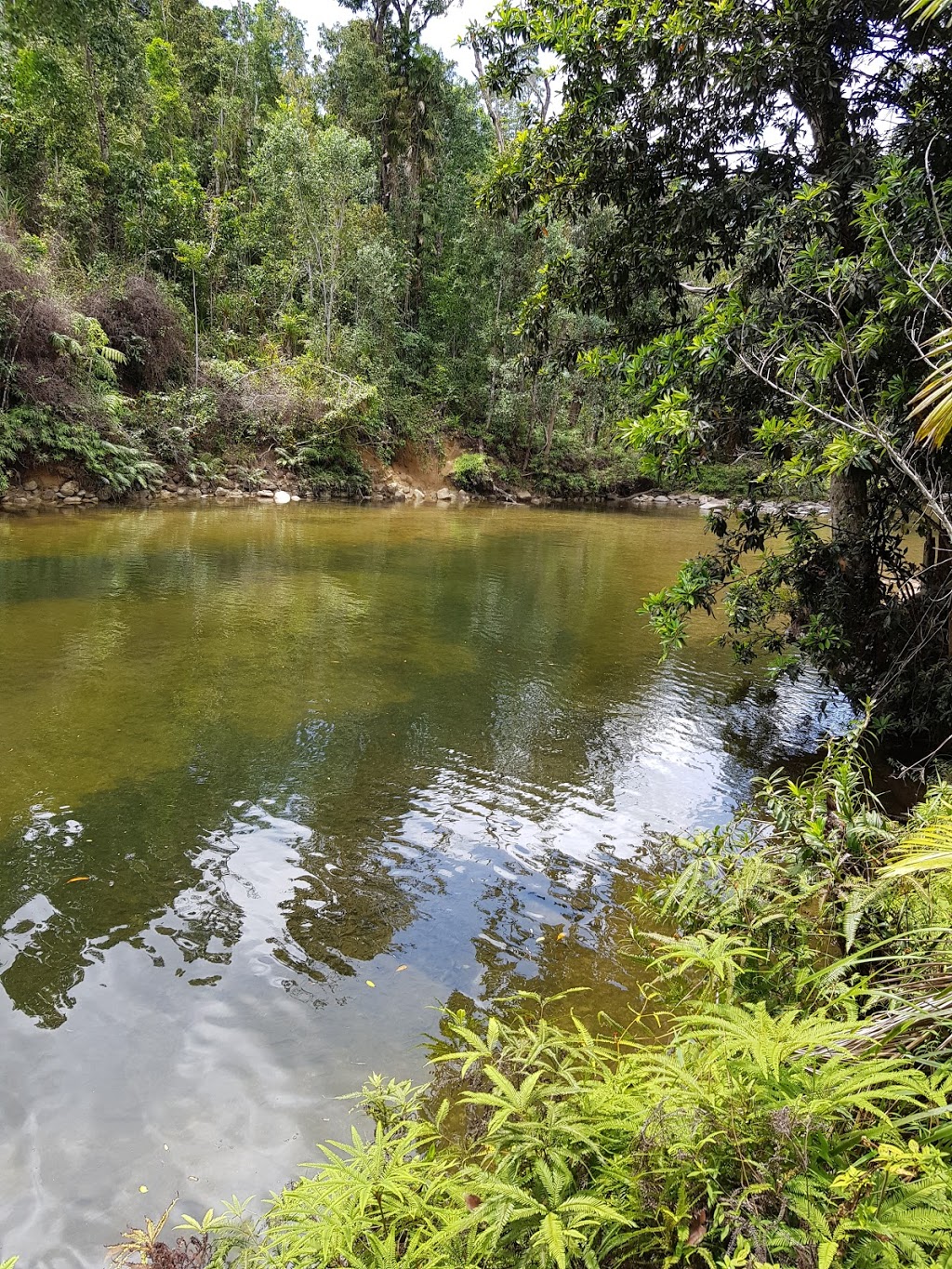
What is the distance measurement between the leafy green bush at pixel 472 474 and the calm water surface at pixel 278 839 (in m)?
17.9

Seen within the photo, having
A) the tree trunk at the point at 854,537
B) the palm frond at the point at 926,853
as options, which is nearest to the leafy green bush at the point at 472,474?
the tree trunk at the point at 854,537

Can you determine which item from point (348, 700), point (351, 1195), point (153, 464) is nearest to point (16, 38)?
point (348, 700)

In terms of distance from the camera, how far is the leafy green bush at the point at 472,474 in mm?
27125

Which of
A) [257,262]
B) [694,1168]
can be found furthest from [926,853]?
[257,262]

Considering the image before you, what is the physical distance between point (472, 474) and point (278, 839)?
2426 centimetres

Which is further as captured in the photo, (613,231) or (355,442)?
(355,442)

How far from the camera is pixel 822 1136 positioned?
151 centimetres

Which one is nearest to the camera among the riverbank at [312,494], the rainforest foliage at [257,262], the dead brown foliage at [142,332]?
the riverbank at [312,494]

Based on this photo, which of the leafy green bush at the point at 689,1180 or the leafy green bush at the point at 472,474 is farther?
the leafy green bush at the point at 472,474

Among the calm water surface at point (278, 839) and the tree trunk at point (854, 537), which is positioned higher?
the tree trunk at point (854, 537)

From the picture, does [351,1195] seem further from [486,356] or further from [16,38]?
[486,356]

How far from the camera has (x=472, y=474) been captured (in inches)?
1081

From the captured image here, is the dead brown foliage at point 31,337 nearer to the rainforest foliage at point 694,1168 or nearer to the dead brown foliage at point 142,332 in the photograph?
the dead brown foliage at point 142,332

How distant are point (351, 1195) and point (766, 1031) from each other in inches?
41.7
